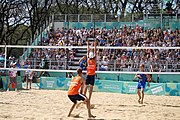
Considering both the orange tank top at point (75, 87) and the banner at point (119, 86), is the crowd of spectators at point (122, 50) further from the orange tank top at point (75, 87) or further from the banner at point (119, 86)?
the orange tank top at point (75, 87)

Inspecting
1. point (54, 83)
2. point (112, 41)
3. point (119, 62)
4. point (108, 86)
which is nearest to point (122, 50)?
point (112, 41)

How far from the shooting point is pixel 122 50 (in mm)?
20969

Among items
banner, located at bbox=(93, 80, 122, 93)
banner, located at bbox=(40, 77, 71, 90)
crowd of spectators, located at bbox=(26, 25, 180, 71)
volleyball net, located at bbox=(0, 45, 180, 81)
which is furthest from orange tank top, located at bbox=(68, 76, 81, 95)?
banner, located at bbox=(40, 77, 71, 90)

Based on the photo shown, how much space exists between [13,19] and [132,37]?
17.7m

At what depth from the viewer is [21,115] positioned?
8.92 metres

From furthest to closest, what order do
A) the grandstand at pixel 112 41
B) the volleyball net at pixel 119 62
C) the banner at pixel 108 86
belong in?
the grandstand at pixel 112 41 → the volleyball net at pixel 119 62 → the banner at pixel 108 86

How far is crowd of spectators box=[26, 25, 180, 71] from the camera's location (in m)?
18.5

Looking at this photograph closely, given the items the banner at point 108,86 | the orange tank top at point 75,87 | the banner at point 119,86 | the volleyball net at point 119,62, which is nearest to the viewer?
the orange tank top at point 75,87

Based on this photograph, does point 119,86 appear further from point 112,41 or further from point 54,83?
point 112,41

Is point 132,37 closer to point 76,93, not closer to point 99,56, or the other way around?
point 99,56

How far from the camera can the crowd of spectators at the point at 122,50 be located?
18484 millimetres

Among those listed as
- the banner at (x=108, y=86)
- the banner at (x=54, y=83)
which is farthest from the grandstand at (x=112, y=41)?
the banner at (x=108, y=86)

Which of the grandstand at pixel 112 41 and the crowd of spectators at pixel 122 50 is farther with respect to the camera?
the grandstand at pixel 112 41

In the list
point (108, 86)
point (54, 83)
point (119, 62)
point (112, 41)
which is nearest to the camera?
point (108, 86)
